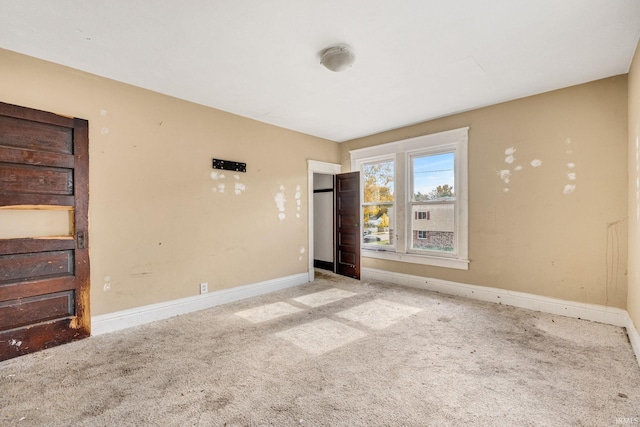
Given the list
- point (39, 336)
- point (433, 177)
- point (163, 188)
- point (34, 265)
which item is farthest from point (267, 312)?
point (433, 177)

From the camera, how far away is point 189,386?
1.92m

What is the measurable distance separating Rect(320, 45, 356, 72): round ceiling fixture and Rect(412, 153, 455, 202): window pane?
2.36m

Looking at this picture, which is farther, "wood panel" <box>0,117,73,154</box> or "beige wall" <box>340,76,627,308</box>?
"beige wall" <box>340,76,627,308</box>

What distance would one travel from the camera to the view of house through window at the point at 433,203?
412 centimetres

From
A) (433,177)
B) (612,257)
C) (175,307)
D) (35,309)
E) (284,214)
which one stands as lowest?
(175,307)

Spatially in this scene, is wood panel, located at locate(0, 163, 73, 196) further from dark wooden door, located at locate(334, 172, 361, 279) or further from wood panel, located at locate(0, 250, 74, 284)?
dark wooden door, located at locate(334, 172, 361, 279)

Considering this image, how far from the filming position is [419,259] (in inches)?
172

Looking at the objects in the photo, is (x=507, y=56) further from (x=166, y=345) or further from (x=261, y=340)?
(x=166, y=345)

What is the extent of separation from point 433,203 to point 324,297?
2.16 metres

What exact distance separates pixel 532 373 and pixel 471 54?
2629 millimetres

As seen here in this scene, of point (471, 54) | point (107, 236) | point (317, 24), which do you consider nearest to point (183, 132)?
point (107, 236)

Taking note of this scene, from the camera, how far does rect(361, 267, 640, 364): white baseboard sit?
282 cm

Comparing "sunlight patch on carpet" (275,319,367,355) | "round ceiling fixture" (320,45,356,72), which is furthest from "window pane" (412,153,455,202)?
"sunlight patch on carpet" (275,319,367,355)

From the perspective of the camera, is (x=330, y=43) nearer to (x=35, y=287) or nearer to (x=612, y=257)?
(x=35, y=287)
